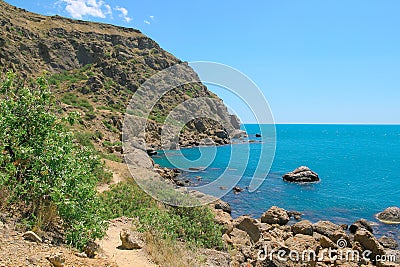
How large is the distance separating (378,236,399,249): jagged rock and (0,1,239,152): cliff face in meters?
29.7

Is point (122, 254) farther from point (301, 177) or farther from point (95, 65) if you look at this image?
point (95, 65)

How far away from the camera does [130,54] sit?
250 feet

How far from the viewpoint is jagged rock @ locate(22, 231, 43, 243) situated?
18.7 feet

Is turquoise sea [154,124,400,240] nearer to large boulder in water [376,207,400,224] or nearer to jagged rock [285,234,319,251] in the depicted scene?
large boulder in water [376,207,400,224]

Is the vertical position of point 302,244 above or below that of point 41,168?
below

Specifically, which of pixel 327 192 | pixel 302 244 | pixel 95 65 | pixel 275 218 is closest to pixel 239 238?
pixel 302 244

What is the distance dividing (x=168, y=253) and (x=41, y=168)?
143 inches

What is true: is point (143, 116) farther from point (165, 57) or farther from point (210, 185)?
point (165, 57)

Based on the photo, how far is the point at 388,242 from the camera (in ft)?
58.1

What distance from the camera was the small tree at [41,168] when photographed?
247 inches

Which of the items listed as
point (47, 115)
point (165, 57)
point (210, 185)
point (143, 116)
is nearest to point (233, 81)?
point (47, 115)

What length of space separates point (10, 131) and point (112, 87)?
58886 millimetres

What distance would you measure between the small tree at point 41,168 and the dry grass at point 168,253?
1528 mm

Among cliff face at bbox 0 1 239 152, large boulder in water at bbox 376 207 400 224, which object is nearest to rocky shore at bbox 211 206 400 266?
large boulder in water at bbox 376 207 400 224
